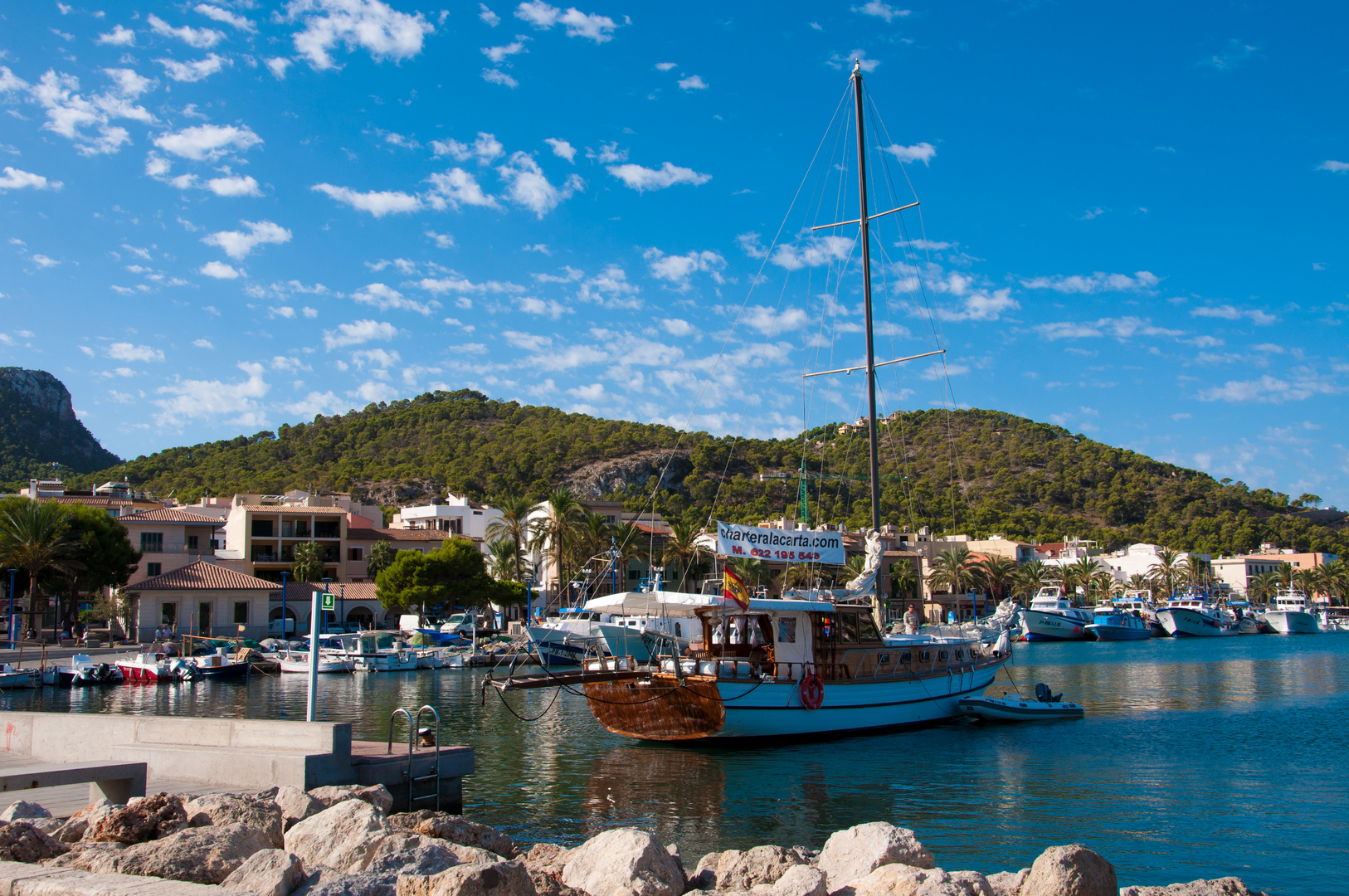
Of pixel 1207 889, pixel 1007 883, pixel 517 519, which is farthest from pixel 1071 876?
pixel 517 519

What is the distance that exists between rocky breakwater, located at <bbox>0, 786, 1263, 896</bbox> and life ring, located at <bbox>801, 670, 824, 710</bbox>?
43.0 ft

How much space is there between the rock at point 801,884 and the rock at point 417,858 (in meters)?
2.94

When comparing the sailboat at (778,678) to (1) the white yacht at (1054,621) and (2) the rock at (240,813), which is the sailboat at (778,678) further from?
(1) the white yacht at (1054,621)

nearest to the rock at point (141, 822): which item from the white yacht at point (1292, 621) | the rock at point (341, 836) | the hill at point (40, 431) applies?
the rock at point (341, 836)

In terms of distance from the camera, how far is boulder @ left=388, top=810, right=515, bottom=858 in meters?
11.6

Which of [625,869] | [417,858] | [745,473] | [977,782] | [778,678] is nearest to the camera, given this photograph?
[417,858]

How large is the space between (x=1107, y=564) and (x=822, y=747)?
115303mm

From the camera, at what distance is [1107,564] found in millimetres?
126375

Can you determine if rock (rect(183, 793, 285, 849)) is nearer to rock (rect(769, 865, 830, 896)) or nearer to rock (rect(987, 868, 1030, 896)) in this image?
rock (rect(769, 865, 830, 896))

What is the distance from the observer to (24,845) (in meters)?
8.42

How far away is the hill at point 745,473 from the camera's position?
425ft

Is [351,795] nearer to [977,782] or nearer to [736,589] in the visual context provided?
[736,589]

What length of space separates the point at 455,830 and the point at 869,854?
501cm

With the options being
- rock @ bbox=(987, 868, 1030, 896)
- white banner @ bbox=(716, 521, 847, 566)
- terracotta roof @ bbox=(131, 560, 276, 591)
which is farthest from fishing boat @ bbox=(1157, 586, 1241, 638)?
rock @ bbox=(987, 868, 1030, 896)
